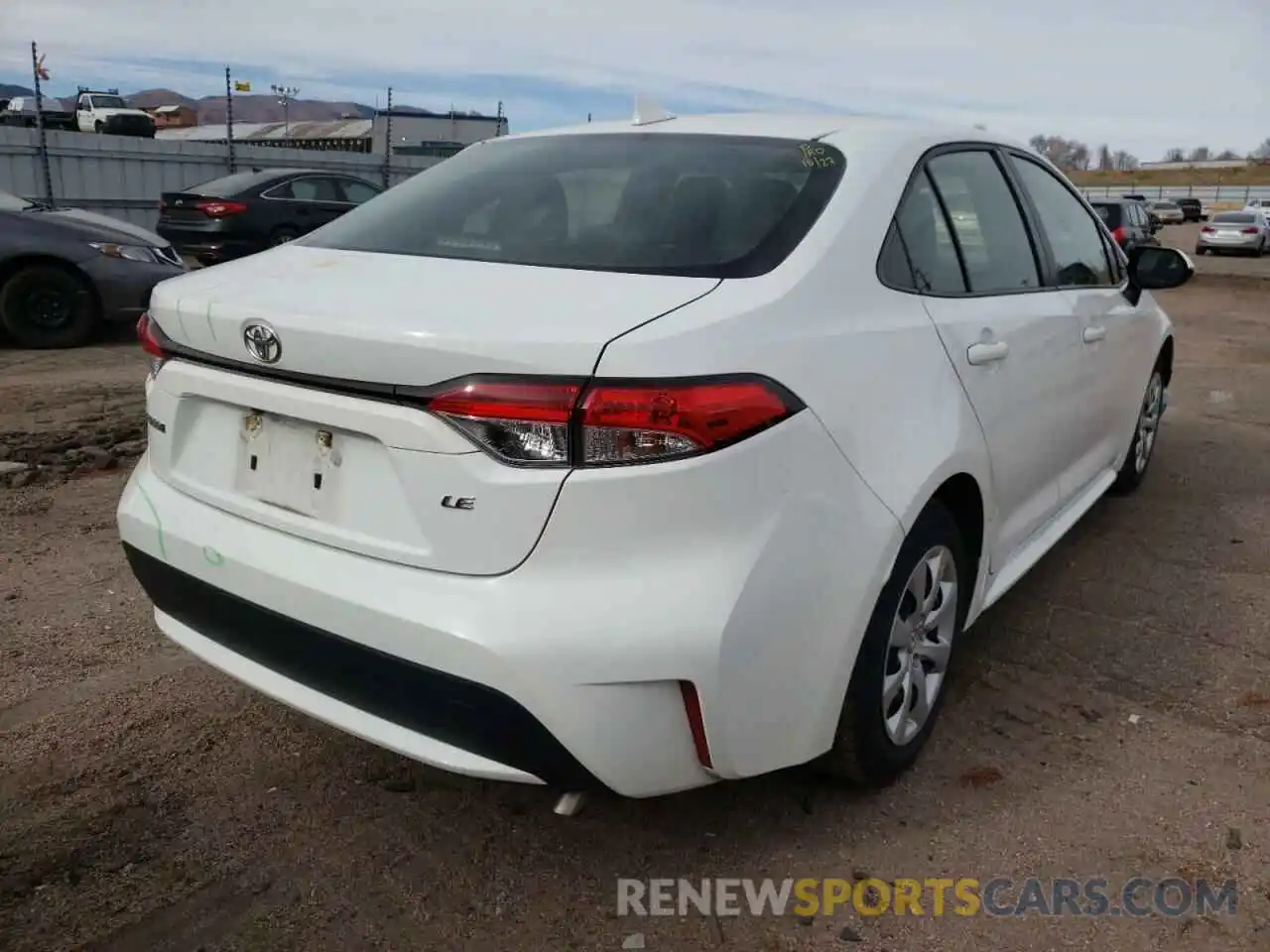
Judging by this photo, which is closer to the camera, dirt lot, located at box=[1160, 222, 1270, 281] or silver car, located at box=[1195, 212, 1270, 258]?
dirt lot, located at box=[1160, 222, 1270, 281]

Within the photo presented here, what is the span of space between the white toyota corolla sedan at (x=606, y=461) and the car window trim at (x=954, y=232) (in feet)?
0.05

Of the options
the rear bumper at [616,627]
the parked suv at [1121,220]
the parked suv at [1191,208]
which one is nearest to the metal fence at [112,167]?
the parked suv at [1121,220]

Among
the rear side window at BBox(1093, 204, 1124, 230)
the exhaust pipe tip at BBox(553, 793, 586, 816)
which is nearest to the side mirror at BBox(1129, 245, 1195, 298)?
the exhaust pipe tip at BBox(553, 793, 586, 816)

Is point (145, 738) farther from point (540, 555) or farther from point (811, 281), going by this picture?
point (811, 281)

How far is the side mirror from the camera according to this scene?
4.38 metres

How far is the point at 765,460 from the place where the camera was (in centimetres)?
201

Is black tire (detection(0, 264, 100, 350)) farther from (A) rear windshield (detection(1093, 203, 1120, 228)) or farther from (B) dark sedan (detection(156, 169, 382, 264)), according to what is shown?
(A) rear windshield (detection(1093, 203, 1120, 228))

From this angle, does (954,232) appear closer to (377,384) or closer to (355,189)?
(377,384)

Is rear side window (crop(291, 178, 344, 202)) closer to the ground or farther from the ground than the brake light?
closer to the ground

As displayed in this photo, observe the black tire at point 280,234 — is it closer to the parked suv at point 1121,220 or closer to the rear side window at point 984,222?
the parked suv at point 1121,220

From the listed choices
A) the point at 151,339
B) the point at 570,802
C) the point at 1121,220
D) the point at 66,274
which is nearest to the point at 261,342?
the point at 151,339

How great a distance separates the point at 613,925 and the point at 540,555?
853mm

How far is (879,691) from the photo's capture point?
8.05 feet

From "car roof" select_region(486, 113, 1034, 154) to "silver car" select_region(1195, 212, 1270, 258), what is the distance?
30.8 metres
